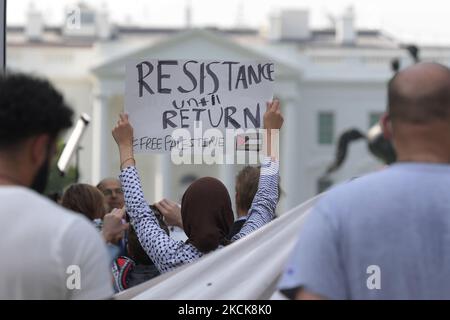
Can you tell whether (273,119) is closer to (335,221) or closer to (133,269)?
(133,269)

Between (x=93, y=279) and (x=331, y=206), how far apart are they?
419mm

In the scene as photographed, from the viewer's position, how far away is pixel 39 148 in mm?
2428

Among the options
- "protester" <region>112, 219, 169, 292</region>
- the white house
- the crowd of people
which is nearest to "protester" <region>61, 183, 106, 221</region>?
"protester" <region>112, 219, 169, 292</region>

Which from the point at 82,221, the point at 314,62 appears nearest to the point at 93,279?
the point at 82,221

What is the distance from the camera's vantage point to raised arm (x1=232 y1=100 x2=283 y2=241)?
12.6 ft

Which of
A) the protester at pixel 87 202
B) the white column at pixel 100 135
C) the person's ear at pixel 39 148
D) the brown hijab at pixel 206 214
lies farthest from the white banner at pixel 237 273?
the white column at pixel 100 135

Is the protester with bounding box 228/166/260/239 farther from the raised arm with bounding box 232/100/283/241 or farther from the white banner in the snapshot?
the white banner

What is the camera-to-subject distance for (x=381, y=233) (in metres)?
2.35

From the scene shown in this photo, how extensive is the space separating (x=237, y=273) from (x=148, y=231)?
2.28ft

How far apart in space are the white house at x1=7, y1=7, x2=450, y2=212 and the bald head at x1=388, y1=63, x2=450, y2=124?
180ft

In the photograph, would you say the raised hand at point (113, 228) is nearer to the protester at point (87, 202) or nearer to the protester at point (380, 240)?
the protester at point (380, 240)

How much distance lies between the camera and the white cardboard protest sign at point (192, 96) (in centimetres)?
433

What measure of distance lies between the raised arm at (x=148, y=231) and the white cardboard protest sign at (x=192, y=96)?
619 millimetres
